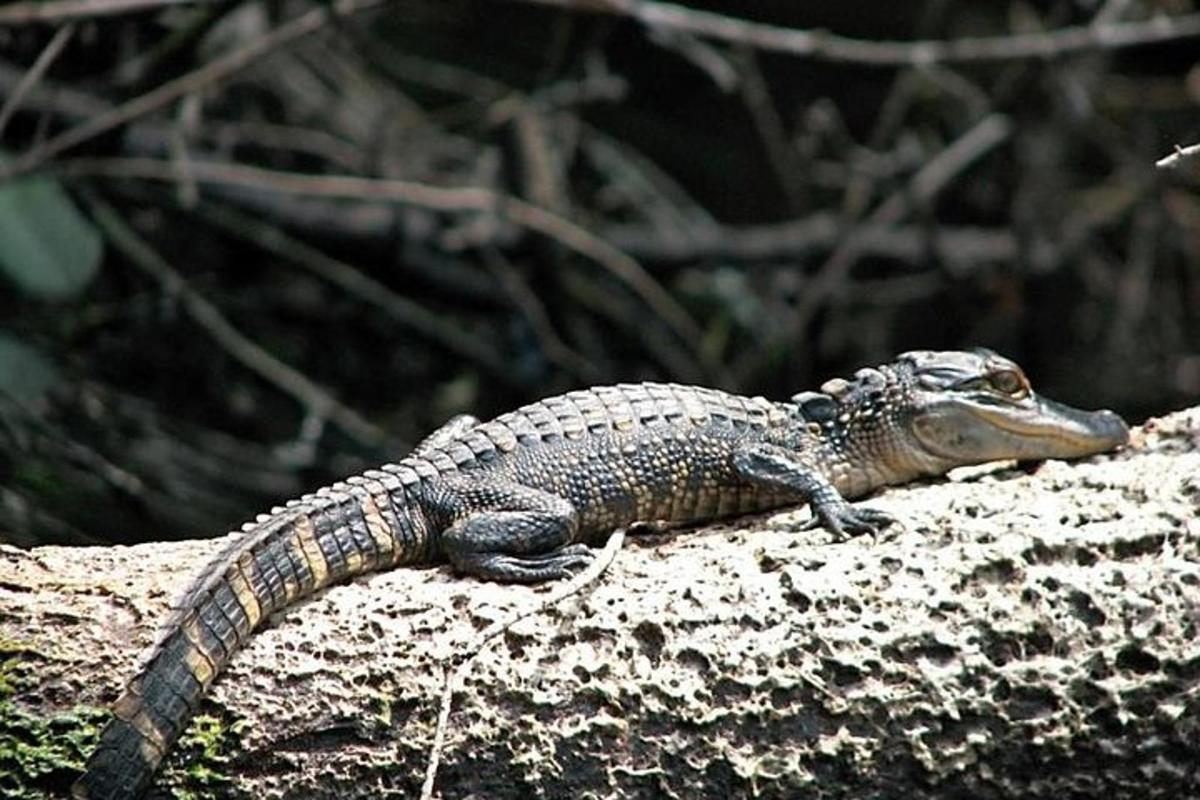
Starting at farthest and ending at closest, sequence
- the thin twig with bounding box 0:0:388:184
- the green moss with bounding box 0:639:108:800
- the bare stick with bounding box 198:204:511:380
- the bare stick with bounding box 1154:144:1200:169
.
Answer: the bare stick with bounding box 198:204:511:380 → the thin twig with bounding box 0:0:388:184 → the green moss with bounding box 0:639:108:800 → the bare stick with bounding box 1154:144:1200:169

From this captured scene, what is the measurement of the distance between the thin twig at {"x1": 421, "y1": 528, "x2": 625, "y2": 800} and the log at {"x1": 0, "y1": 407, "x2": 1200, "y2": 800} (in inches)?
0.9

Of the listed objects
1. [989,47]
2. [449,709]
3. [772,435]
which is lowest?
[449,709]

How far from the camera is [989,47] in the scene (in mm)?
7348

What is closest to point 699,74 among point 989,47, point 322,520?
point 989,47

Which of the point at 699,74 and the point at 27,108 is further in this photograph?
the point at 699,74

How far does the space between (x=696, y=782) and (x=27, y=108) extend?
15.2 feet

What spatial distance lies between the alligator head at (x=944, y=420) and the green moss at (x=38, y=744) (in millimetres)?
2016

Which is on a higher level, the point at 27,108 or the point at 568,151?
the point at 568,151

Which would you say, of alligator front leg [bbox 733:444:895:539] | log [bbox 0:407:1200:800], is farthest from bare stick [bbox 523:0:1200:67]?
log [bbox 0:407:1200:800]

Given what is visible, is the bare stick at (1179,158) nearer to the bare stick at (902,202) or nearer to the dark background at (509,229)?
the dark background at (509,229)

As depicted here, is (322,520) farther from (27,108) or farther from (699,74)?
(699,74)

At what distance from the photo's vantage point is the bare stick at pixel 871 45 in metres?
6.39

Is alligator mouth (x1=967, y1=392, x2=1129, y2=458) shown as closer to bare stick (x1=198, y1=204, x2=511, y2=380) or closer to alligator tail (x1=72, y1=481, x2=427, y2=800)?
alligator tail (x1=72, y1=481, x2=427, y2=800)

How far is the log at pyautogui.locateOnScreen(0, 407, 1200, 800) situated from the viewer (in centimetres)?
323
